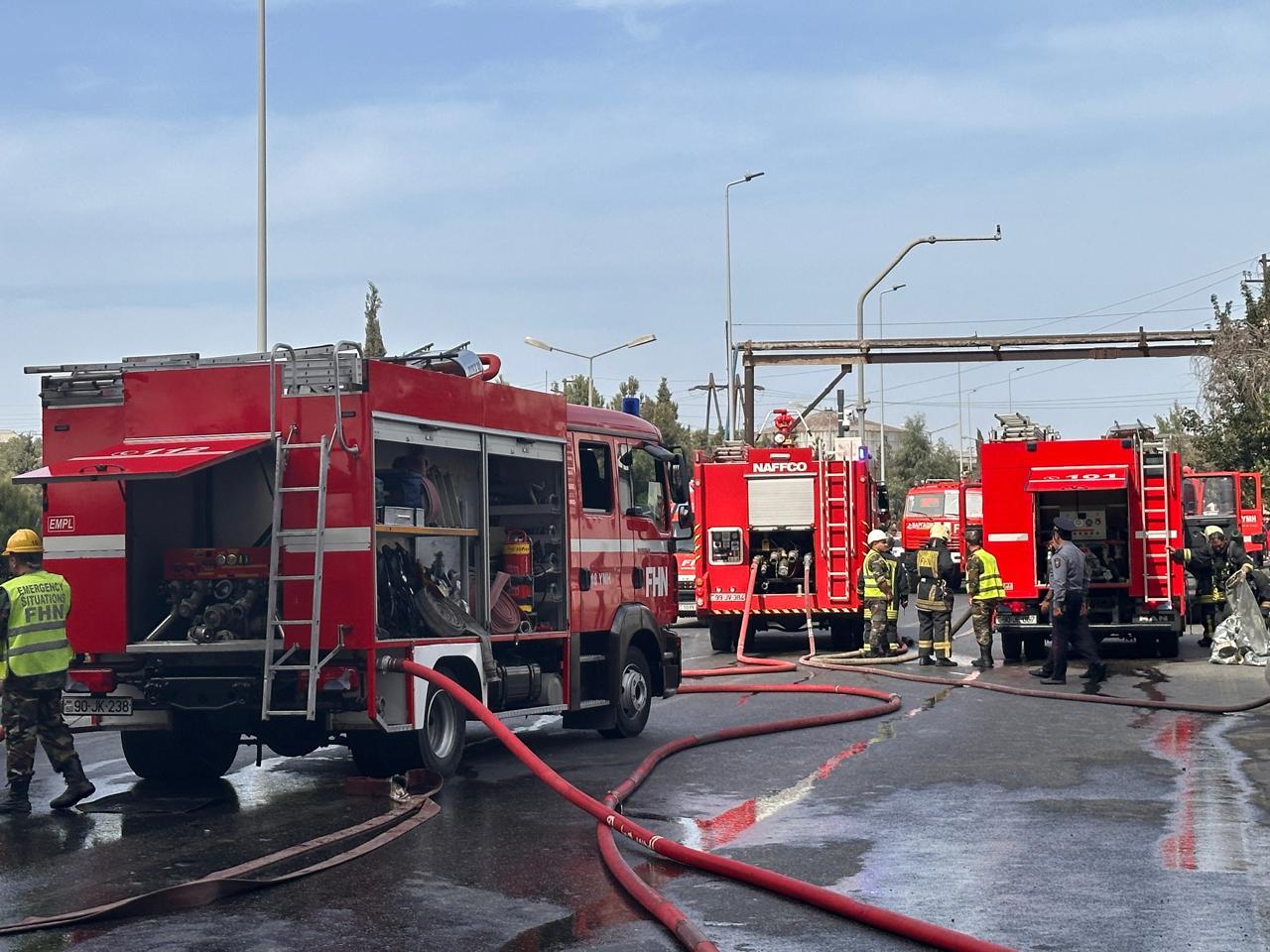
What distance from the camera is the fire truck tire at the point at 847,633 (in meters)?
23.1

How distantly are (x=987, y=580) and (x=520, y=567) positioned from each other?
31.5ft

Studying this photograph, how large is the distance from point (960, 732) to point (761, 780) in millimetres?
3195

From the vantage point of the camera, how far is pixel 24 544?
10211 mm

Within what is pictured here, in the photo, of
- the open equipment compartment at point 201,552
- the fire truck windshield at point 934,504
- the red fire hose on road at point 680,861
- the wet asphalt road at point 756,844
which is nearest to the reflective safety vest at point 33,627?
the open equipment compartment at point 201,552

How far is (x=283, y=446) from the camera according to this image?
32.9 ft

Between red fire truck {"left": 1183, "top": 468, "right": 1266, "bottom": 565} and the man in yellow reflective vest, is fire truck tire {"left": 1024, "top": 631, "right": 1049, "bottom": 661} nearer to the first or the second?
red fire truck {"left": 1183, "top": 468, "right": 1266, "bottom": 565}

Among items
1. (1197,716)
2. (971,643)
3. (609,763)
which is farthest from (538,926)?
(971,643)

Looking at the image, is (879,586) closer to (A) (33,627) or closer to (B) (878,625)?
(B) (878,625)

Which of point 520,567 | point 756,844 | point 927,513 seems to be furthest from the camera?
point 927,513

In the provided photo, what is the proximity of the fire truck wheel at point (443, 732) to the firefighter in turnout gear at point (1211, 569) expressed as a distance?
47.0 ft

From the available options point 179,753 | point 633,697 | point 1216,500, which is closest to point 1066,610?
point 633,697

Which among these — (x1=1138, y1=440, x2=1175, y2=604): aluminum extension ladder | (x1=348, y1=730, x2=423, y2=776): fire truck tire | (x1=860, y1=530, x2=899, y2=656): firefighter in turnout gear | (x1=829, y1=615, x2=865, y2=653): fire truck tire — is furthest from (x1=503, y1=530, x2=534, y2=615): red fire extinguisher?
(x1=829, y1=615, x2=865, y2=653): fire truck tire

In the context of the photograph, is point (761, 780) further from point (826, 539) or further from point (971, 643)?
point (971, 643)

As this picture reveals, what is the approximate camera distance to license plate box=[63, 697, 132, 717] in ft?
33.7
